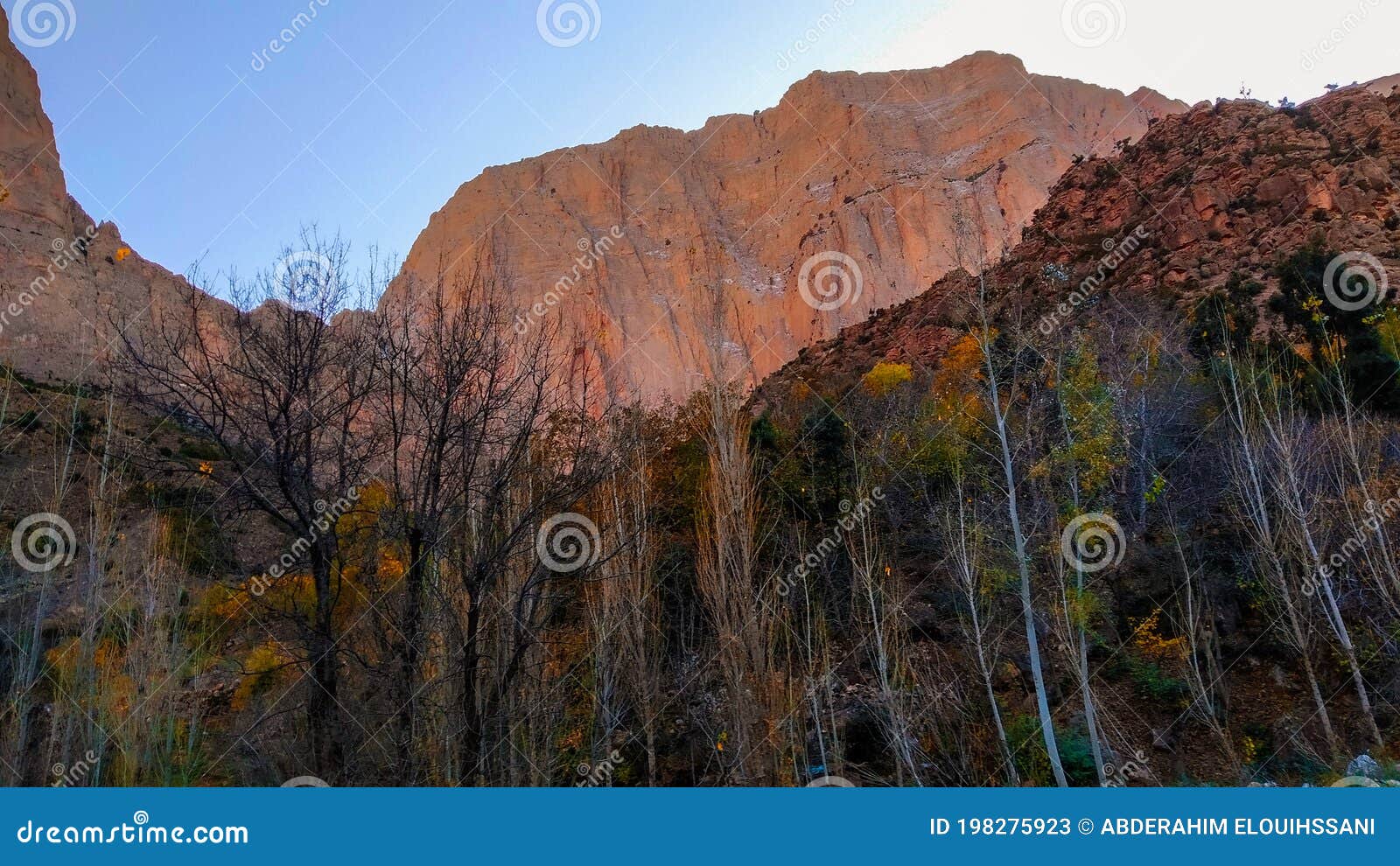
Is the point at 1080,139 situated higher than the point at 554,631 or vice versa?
the point at 1080,139

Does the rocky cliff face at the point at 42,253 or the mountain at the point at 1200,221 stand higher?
the rocky cliff face at the point at 42,253

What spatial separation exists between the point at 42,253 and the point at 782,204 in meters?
58.9

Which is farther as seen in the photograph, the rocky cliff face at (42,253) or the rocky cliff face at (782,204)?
the rocky cliff face at (782,204)

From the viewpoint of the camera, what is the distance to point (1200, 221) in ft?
109

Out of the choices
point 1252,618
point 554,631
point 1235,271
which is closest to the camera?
point 554,631

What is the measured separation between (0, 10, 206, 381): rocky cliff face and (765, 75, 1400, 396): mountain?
44942mm

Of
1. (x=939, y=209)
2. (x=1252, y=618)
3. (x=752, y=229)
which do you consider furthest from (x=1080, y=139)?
(x=1252, y=618)

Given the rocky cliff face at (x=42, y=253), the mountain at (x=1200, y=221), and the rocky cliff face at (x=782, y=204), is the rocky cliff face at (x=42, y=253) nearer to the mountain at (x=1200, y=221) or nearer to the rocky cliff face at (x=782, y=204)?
the rocky cliff face at (x=782, y=204)

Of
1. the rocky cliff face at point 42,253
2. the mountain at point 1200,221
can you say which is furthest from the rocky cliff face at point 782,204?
the rocky cliff face at point 42,253

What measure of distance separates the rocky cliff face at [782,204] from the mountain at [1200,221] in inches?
532

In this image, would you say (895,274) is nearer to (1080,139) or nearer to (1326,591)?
(1080,139)

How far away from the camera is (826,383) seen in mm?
30172

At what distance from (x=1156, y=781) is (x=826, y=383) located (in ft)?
63.3

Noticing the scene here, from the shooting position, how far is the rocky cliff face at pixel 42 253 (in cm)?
5056
